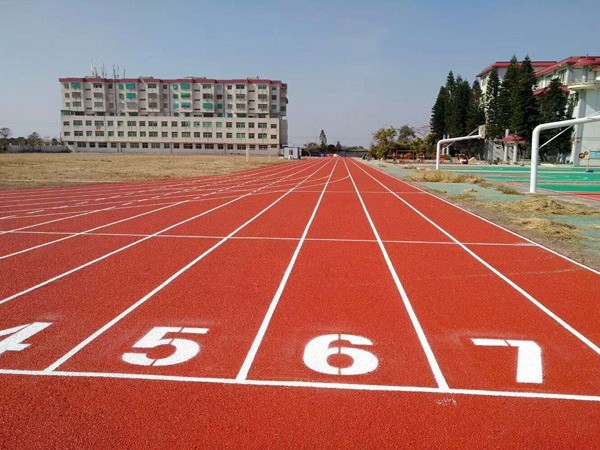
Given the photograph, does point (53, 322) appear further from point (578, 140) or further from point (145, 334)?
point (578, 140)

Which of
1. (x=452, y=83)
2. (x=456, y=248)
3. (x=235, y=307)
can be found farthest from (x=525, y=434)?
(x=452, y=83)

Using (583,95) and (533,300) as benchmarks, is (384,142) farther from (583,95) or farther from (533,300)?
(533,300)

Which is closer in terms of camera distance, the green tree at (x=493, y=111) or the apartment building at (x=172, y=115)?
the green tree at (x=493, y=111)

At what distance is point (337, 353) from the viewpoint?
4.04m

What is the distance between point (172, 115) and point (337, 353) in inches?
4236

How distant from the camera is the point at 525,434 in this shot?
2.91m

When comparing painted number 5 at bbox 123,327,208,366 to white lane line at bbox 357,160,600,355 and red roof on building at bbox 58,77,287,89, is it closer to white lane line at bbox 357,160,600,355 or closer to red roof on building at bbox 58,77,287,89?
white lane line at bbox 357,160,600,355

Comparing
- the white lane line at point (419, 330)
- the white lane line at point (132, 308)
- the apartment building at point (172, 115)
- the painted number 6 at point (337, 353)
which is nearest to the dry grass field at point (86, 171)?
the white lane line at point (132, 308)

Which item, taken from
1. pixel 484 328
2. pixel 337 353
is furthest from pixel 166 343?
pixel 484 328

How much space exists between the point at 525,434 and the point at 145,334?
10.9 feet

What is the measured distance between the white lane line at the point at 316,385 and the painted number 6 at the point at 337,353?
0.23m

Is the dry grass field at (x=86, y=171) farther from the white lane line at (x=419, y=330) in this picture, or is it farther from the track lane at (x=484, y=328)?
the track lane at (x=484, y=328)

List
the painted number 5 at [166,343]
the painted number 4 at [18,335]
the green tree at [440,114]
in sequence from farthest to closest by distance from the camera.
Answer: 1. the green tree at [440,114]
2. the painted number 4 at [18,335]
3. the painted number 5 at [166,343]

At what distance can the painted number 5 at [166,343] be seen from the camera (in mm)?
3836
